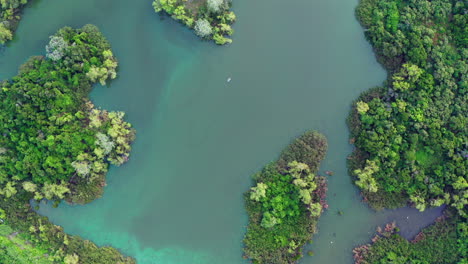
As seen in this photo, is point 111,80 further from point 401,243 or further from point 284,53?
point 401,243

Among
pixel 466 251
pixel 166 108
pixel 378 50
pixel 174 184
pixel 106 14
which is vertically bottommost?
pixel 466 251

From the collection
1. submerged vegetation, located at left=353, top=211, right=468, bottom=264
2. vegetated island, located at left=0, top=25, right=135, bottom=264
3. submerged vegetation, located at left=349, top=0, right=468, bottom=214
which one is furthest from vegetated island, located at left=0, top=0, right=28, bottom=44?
submerged vegetation, located at left=353, top=211, right=468, bottom=264

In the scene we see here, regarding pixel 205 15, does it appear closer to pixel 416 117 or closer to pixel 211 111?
pixel 211 111

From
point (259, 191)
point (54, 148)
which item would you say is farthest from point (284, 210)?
point (54, 148)

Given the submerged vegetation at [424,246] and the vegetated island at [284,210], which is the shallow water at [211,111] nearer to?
the submerged vegetation at [424,246]

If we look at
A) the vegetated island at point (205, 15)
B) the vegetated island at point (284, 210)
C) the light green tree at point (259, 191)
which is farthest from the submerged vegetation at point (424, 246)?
the vegetated island at point (205, 15)

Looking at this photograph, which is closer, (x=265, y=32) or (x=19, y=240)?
(x=19, y=240)

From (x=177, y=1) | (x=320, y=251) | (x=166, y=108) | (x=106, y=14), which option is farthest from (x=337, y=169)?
(x=106, y=14)
